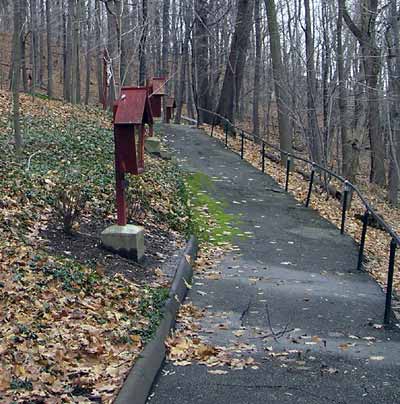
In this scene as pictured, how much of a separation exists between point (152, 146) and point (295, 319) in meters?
10.7

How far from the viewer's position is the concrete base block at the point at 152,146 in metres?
17.4

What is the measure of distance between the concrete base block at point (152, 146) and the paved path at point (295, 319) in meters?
3.61

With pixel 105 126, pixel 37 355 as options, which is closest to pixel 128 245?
pixel 37 355

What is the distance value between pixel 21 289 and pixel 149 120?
10.8ft

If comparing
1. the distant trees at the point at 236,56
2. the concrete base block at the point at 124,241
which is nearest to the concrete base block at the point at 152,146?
the concrete base block at the point at 124,241

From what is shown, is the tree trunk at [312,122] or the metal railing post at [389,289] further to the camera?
the tree trunk at [312,122]

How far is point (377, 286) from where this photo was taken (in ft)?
31.2

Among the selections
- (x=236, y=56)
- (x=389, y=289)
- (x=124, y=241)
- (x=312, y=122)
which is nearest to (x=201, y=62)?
(x=236, y=56)

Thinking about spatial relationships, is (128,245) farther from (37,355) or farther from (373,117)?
(373,117)

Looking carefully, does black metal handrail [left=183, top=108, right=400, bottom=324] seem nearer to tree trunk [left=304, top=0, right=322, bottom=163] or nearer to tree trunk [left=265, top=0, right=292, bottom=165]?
tree trunk [left=265, top=0, right=292, bottom=165]

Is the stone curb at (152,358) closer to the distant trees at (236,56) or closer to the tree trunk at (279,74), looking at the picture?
the tree trunk at (279,74)

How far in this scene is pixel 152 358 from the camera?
5.32 metres

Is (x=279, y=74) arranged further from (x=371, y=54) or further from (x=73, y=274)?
(x=73, y=274)

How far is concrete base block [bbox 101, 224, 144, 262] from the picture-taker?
8.13 meters
